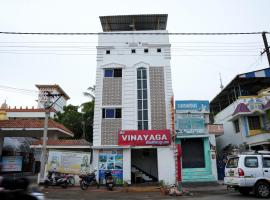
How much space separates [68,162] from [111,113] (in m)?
4.77

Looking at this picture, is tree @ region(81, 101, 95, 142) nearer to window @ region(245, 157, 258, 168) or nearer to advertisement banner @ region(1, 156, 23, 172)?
advertisement banner @ region(1, 156, 23, 172)

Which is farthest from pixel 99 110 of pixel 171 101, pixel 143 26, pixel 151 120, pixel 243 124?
pixel 243 124

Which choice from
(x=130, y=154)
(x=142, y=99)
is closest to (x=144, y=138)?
(x=130, y=154)

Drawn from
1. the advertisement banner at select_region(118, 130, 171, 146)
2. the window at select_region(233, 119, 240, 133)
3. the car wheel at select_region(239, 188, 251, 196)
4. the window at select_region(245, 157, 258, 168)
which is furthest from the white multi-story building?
the window at select_region(245, 157, 258, 168)

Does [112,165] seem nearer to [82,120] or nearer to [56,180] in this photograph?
[56,180]

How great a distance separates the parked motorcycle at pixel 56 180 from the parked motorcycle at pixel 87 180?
3.56ft

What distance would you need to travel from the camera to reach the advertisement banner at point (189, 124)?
19.9 metres

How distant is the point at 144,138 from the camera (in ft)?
63.6

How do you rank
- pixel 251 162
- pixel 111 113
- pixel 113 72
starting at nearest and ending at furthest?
1. pixel 251 162
2. pixel 111 113
3. pixel 113 72

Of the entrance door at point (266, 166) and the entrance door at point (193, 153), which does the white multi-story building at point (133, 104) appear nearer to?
the entrance door at point (193, 153)

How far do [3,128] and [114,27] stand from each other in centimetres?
1259

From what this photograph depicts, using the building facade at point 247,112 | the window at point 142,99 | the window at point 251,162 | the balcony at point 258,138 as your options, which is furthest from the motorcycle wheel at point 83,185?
the balcony at point 258,138

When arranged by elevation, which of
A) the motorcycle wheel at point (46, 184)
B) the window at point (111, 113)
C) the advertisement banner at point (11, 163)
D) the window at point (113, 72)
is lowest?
the motorcycle wheel at point (46, 184)

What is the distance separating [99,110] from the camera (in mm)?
20328
